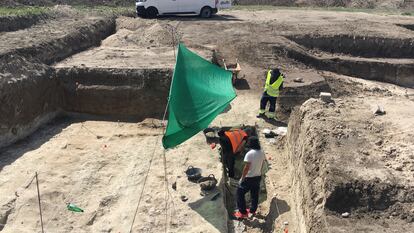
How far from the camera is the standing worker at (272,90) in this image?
459 inches

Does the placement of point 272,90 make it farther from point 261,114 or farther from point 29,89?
point 29,89

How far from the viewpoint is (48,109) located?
12.3m

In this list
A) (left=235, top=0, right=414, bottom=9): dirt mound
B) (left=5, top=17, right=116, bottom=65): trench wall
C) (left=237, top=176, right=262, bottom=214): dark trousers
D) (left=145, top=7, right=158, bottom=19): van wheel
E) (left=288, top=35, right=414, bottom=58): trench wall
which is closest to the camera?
(left=237, top=176, right=262, bottom=214): dark trousers

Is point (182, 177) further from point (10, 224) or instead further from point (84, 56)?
point (84, 56)

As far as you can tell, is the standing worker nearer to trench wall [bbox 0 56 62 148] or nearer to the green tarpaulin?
the green tarpaulin

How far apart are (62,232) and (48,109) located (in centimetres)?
594

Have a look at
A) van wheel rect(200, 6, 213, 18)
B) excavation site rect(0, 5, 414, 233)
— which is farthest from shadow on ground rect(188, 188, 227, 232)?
van wheel rect(200, 6, 213, 18)

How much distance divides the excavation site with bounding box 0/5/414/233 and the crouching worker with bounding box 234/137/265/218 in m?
0.25

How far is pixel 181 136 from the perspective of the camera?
8.66 meters

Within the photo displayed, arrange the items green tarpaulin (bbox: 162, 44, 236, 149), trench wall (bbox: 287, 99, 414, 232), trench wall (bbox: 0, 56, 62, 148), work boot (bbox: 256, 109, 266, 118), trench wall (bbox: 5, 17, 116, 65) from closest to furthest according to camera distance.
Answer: trench wall (bbox: 287, 99, 414, 232)
green tarpaulin (bbox: 162, 44, 236, 149)
trench wall (bbox: 0, 56, 62, 148)
work boot (bbox: 256, 109, 266, 118)
trench wall (bbox: 5, 17, 116, 65)

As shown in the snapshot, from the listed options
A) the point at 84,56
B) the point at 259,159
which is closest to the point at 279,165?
the point at 259,159

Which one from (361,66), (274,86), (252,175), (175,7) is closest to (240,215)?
(252,175)

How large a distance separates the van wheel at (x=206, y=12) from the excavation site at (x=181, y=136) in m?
4.54

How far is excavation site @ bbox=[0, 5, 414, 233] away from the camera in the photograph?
23.3 ft
